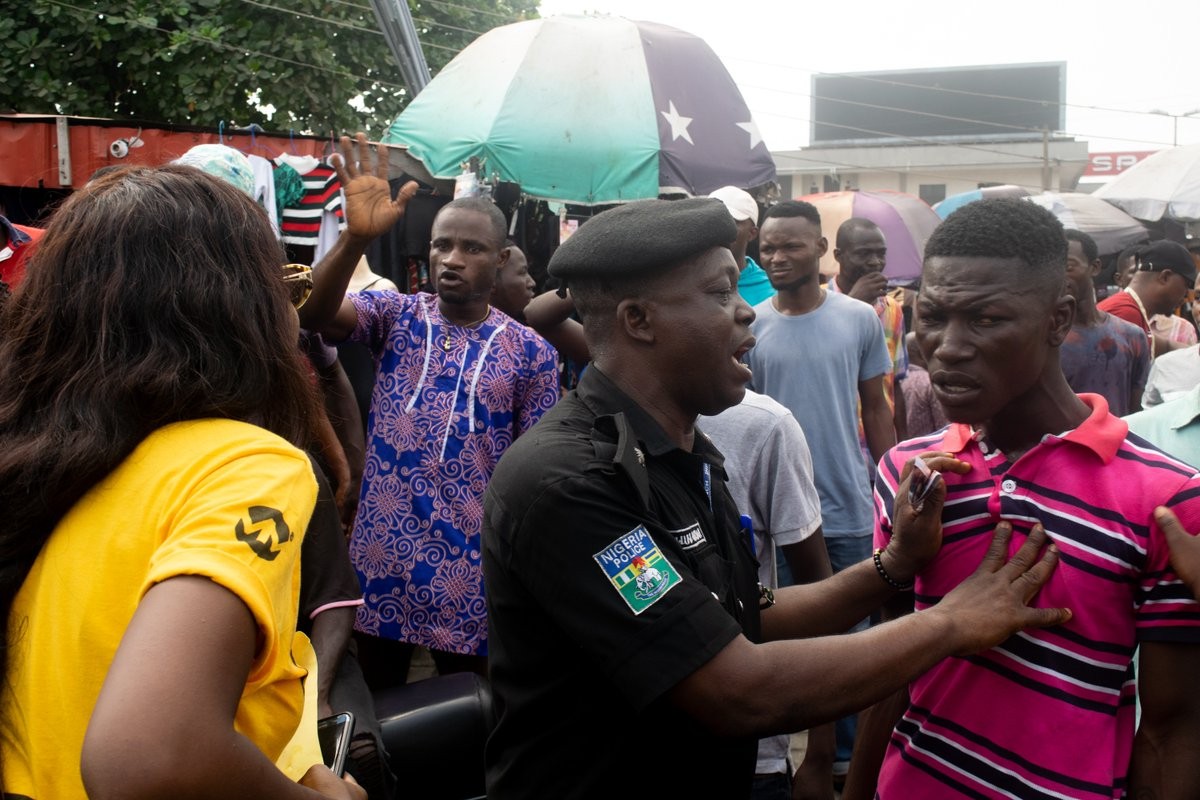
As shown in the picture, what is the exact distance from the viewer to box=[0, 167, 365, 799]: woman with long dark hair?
1146 millimetres

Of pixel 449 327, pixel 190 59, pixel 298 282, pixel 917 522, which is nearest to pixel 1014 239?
pixel 917 522

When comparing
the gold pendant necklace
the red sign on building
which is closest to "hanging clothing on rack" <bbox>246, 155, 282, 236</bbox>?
the gold pendant necklace

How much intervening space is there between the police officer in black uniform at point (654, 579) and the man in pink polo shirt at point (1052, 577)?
0.09 m

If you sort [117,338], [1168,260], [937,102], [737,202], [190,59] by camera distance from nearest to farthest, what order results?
[117,338]
[737,202]
[1168,260]
[190,59]
[937,102]

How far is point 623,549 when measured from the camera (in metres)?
1.68

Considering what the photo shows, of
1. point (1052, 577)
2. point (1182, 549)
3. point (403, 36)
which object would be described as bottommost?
point (1052, 577)

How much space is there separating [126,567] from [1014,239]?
176cm

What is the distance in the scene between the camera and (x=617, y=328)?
2045 mm

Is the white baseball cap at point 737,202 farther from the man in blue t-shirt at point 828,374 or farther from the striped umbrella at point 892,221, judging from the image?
the striped umbrella at point 892,221

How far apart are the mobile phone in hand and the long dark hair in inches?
24.4

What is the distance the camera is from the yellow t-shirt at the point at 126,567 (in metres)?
1.23

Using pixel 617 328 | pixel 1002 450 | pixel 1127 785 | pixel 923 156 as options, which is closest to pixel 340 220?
pixel 617 328

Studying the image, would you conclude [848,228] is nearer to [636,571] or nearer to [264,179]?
[264,179]

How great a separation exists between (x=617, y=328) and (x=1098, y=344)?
4.18 m
